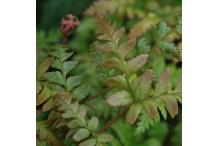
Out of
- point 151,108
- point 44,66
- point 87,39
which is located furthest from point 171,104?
point 87,39

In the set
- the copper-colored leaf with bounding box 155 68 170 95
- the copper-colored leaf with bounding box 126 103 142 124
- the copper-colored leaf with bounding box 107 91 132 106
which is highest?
the copper-colored leaf with bounding box 155 68 170 95

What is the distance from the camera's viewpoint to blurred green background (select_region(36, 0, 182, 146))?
3.74 ft


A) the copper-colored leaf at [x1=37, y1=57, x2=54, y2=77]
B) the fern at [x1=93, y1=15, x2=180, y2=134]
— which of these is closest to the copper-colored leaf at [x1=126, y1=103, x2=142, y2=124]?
the fern at [x1=93, y1=15, x2=180, y2=134]

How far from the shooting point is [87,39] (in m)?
1.29

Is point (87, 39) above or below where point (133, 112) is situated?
above

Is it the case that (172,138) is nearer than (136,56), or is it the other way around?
(136,56)

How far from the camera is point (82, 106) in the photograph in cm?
91

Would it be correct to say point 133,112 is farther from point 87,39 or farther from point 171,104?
point 87,39

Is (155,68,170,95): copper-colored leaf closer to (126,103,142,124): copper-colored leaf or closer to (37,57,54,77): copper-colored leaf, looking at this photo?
(126,103,142,124): copper-colored leaf
